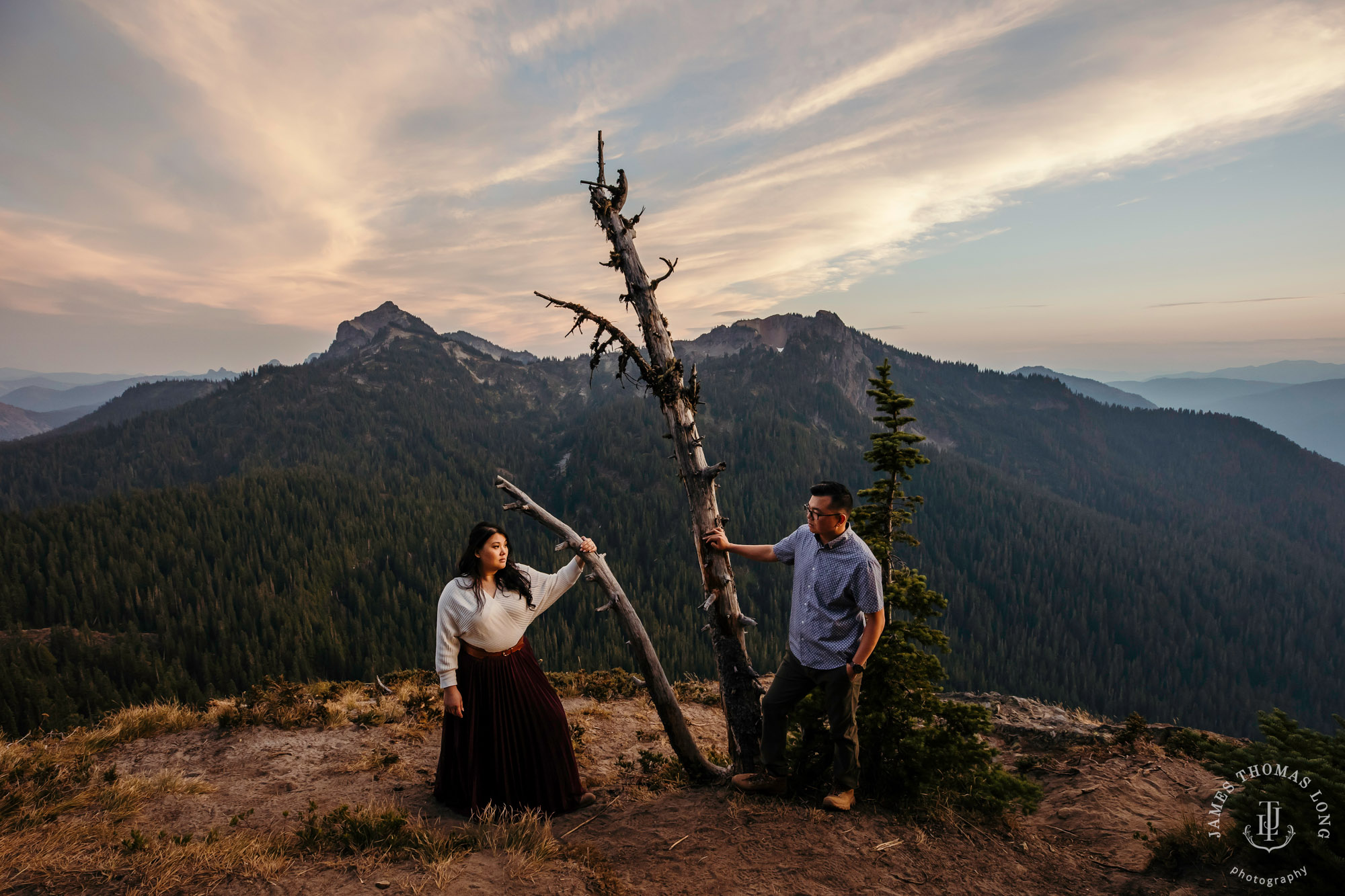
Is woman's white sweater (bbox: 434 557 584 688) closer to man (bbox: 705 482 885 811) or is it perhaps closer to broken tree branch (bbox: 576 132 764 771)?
broken tree branch (bbox: 576 132 764 771)

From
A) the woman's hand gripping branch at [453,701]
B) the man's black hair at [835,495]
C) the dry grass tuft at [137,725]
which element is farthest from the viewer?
the dry grass tuft at [137,725]

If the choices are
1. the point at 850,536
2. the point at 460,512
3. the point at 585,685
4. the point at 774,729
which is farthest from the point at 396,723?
the point at 460,512

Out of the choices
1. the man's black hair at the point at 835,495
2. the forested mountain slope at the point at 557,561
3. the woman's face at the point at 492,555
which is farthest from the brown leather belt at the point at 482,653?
the forested mountain slope at the point at 557,561

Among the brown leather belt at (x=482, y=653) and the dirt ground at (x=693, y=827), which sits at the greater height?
the brown leather belt at (x=482, y=653)

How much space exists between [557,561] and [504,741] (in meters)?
107

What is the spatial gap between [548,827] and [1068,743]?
36.5 ft

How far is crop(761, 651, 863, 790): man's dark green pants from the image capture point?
5883 millimetres

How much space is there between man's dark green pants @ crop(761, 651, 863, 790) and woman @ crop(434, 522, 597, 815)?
2.57 metres

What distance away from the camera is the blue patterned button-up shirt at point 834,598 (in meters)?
5.57

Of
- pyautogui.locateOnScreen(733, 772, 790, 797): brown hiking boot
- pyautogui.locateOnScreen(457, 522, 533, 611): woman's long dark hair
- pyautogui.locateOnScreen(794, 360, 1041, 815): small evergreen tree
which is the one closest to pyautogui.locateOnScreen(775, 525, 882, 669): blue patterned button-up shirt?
pyautogui.locateOnScreen(794, 360, 1041, 815): small evergreen tree

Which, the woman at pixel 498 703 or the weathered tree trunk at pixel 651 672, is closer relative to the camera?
the woman at pixel 498 703

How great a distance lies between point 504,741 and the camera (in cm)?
675

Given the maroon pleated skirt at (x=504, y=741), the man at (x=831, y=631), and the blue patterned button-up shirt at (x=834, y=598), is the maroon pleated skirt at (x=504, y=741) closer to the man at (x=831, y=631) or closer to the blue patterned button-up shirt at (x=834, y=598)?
the man at (x=831, y=631)

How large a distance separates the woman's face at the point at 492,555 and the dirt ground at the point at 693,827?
283 centimetres
